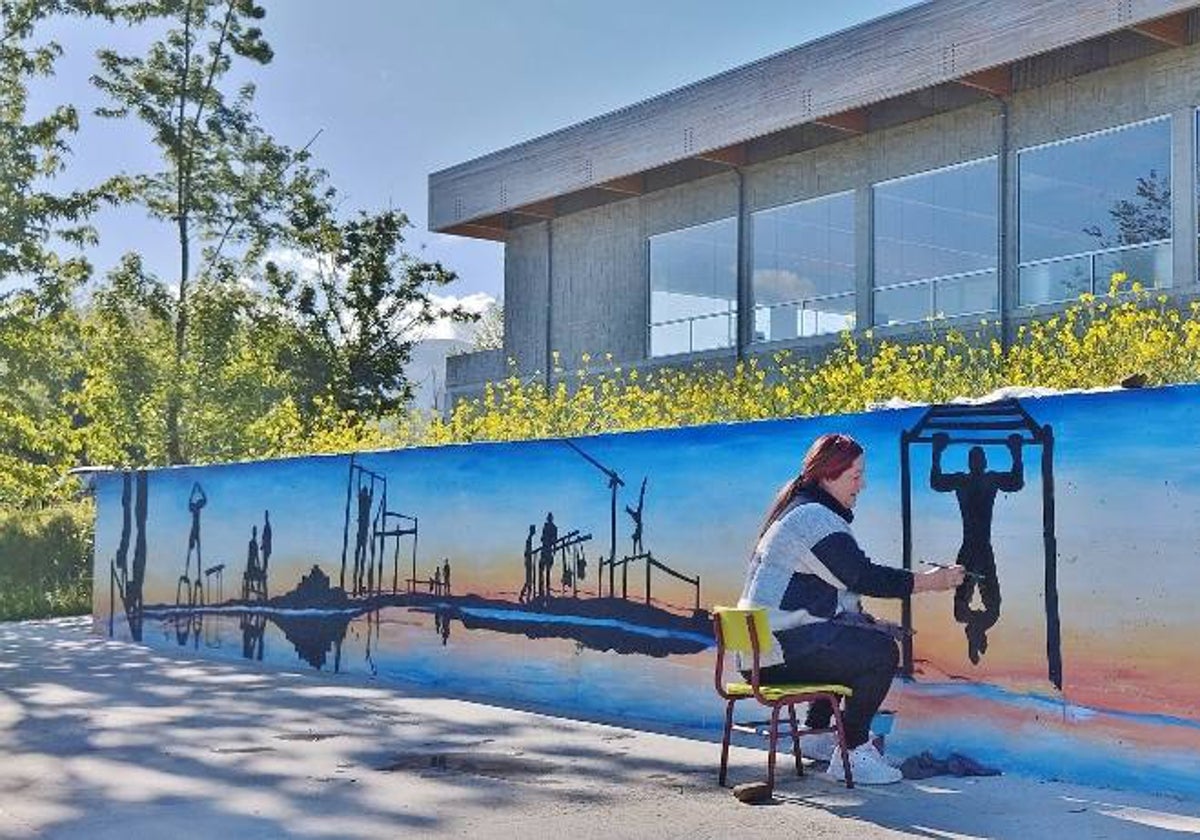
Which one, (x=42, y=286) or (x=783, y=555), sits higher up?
(x=42, y=286)

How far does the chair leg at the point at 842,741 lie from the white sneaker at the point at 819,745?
0.32 metres

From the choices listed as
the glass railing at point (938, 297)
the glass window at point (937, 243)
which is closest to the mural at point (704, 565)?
the glass railing at point (938, 297)

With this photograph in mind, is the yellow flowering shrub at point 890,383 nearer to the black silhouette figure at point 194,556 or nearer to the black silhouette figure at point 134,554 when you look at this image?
the black silhouette figure at point 194,556

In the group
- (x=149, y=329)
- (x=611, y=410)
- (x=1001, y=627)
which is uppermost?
(x=149, y=329)

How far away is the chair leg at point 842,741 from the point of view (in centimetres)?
684

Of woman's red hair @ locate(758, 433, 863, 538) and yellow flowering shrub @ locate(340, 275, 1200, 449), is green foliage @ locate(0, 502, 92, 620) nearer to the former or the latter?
yellow flowering shrub @ locate(340, 275, 1200, 449)

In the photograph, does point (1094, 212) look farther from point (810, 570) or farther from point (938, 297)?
point (810, 570)

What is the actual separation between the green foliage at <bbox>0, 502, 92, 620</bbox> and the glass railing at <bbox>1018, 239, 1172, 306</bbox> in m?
14.9

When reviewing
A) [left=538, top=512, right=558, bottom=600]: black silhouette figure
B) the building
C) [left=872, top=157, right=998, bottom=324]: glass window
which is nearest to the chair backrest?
[left=538, top=512, right=558, bottom=600]: black silhouette figure

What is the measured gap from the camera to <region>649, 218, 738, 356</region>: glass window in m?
23.5

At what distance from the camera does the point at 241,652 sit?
14.8 m

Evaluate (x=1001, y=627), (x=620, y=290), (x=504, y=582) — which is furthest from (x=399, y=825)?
(x=620, y=290)

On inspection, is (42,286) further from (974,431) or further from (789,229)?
(974,431)

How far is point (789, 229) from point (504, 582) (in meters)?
12.9
